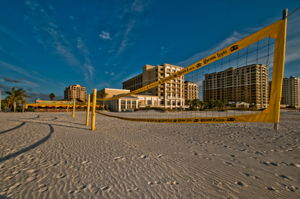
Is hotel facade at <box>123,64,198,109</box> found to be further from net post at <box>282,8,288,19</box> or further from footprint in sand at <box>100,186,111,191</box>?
footprint in sand at <box>100,186,111,191</box>

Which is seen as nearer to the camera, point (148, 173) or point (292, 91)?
point (148, 173)

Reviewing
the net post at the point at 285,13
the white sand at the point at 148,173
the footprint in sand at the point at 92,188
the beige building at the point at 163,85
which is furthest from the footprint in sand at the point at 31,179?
the beige building at the point at 163,85

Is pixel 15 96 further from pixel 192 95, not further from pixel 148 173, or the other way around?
pixel 192 95

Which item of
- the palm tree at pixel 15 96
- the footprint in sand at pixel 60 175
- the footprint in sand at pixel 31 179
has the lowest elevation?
the footprint in sand at pixel 60 175

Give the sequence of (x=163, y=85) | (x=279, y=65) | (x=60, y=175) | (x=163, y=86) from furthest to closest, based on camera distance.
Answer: (x=163, y=86) → (x=163, y=85) → (x=279, y=65) → (x=60, y=175)

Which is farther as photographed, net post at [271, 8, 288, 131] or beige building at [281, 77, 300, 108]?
beige building at [281, 77, 300, 108]

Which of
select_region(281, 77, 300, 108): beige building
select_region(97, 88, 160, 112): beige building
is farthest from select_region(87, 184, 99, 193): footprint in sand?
select_region(281, 77, 300, 108): beige building

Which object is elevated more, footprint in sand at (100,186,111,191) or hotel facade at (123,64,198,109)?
hotel facade at (123,64,198,109)

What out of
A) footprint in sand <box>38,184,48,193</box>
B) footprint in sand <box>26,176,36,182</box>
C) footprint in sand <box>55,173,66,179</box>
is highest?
footprint in sand <box>38,184,48,193</box>

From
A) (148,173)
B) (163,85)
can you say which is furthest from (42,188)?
(163,85)

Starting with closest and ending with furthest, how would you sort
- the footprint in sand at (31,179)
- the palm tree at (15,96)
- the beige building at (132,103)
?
the footprint in sand at (31,179), the palm tree at (15,96), the beige building at (132,103)

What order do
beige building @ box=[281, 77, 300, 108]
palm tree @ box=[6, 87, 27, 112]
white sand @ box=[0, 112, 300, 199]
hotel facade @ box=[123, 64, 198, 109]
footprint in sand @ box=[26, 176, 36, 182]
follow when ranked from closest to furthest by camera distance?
white sand @ box=[0, 112, 300, 199] → footprint in sand @ box=[26, 176, 36, 182] → palm tree @ box=[6, 87, 27, 112] → hotel facade @ box=[123, 64, 198, 109] → beige building @ box=[281, 77, 300, 108]

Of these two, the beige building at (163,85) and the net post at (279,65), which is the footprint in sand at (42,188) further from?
the beige building at (163,85)

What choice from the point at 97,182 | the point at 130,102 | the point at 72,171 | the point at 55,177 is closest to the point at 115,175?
the point at 97,182
